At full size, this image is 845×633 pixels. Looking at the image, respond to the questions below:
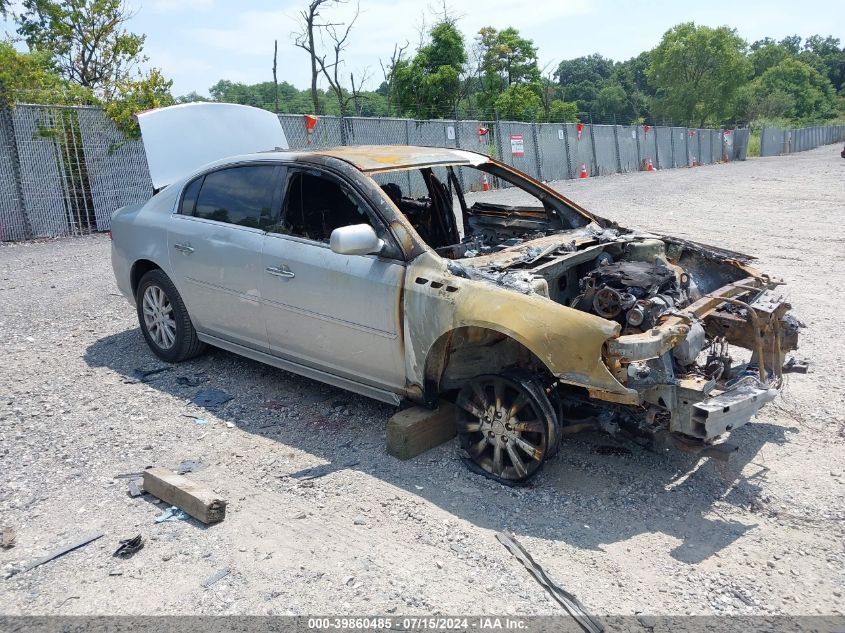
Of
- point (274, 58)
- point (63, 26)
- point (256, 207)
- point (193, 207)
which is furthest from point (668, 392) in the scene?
point (274, 58)

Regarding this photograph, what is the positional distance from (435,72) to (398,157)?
2944 cm

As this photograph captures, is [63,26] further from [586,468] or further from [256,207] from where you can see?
[586,468]

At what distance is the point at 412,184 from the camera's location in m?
4.89

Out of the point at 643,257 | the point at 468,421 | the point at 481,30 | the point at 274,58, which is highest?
the point at 481,30

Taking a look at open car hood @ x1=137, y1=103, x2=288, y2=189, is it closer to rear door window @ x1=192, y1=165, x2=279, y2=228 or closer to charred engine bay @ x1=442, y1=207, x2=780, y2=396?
rear door window @ x1=192, y1=165, x2=279, y2=228

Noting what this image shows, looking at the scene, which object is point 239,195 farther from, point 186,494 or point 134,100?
point 134,100

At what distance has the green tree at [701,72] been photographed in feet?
194

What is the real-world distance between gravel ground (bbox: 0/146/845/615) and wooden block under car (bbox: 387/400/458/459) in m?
0.08

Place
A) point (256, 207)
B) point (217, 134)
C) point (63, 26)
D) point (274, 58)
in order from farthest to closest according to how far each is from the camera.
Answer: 1. point (274, 58)
2. point (63, 26)
3. point (217, 134)
4. point (256, 207)

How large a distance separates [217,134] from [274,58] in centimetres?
1977

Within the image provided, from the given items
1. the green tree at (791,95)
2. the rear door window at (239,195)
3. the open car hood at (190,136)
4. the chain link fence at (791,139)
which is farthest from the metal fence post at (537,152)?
the green tree at (791,95)

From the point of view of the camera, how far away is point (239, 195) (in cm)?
524

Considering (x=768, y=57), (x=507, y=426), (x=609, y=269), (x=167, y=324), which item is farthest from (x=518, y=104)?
(x=768, y=57)

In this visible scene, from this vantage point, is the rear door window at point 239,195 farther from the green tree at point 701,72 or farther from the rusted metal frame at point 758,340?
the green tree at point 701,72
